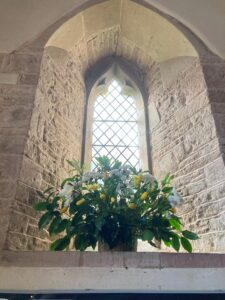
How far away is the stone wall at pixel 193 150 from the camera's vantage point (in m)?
2.41

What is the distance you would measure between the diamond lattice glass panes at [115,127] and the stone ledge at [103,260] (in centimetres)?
145

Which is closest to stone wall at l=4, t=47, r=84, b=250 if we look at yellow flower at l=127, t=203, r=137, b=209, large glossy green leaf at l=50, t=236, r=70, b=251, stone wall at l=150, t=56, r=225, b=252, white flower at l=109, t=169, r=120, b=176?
large glossy green leaf at l=50, t=236, r=70, b=251

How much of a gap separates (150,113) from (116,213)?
6.42ft

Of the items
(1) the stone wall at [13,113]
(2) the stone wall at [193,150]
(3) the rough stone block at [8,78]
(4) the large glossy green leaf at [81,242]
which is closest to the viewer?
(4) the large glossy green leaf at [81,242]

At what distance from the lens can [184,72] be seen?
3.31 metres

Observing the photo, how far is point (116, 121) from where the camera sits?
3.62 meters

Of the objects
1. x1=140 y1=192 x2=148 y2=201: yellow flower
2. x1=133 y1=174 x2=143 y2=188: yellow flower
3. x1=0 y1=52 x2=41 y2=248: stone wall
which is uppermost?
x1=0 y1=52 x2=41 y2=248: stone wall

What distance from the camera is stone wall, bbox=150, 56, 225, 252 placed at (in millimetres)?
2408

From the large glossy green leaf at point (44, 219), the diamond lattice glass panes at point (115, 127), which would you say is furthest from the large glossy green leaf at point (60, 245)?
the diamond lattice glass panes at point (115, 127)

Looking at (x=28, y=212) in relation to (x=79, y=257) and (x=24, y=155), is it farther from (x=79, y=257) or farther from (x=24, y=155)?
(x=79, y=257)

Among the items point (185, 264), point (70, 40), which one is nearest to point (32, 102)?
point (70, 40)

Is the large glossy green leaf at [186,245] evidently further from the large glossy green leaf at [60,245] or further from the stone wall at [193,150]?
the large glossy green leaf at [60,245]

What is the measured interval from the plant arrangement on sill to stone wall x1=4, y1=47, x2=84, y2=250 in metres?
0.20

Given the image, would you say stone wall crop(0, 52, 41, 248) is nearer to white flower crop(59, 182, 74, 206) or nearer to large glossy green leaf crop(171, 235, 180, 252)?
white flower crop(59, 182, 74, 206)
